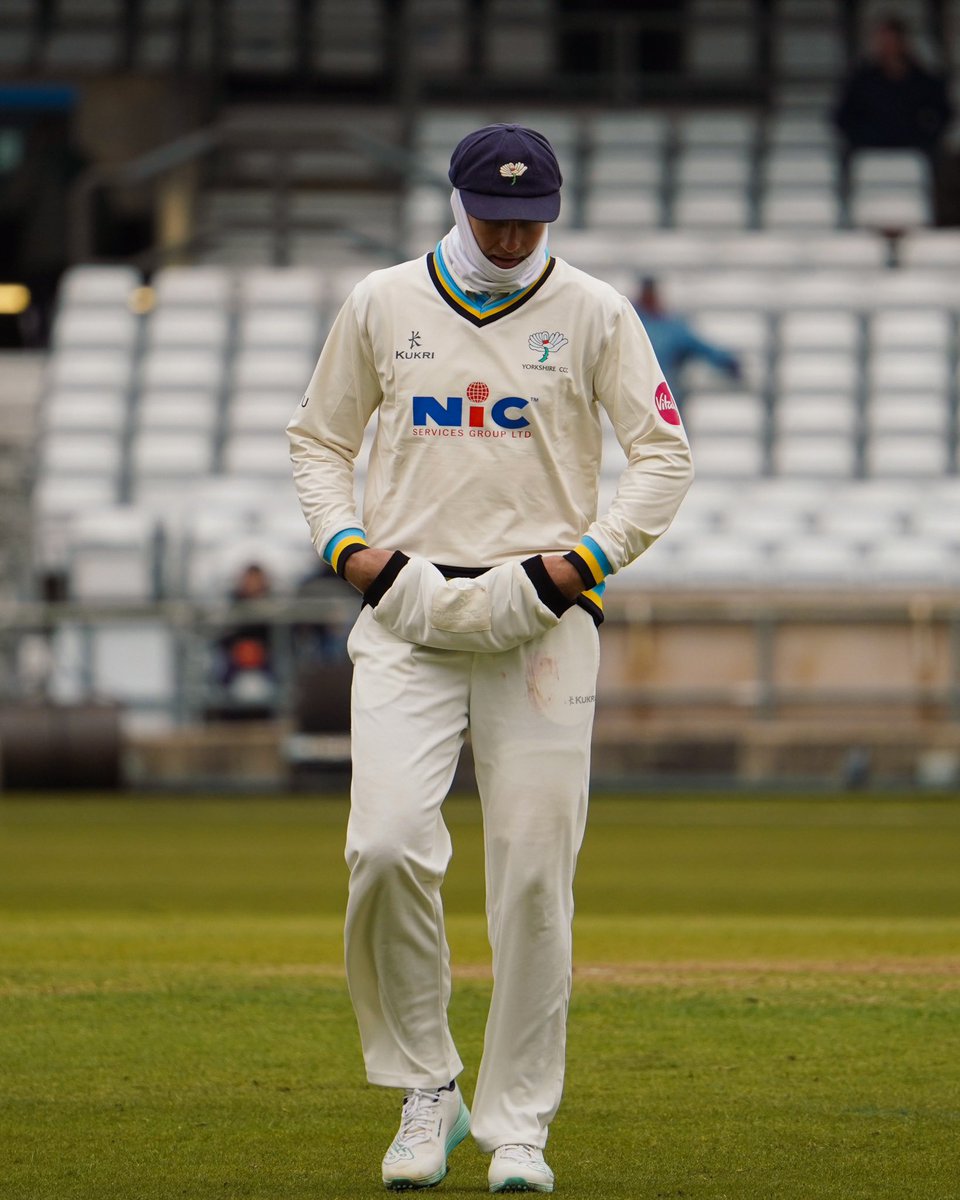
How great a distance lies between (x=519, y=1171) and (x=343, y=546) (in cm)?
132

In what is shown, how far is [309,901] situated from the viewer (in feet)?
33.9

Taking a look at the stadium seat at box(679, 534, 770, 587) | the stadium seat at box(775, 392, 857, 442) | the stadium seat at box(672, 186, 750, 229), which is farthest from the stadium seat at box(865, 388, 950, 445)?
the stadium seat at box(672, 186, 750, 229)

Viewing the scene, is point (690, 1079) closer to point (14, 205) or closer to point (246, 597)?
point (246, 597)

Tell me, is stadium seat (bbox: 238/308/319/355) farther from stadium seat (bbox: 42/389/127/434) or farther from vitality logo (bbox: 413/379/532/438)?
vitality logo (bbox: 413/379/532/438)

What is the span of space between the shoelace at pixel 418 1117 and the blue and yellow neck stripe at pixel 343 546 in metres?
1.09

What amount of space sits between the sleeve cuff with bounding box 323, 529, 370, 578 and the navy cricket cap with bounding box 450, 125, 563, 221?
0.71m

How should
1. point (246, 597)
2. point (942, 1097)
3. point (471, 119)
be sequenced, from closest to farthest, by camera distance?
point (942, 1097) < point (246, 597) < point (471, 119)

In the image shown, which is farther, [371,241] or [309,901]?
[371,241]

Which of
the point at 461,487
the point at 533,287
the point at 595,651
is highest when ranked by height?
the point at 533,287

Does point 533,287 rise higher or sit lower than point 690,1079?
higher

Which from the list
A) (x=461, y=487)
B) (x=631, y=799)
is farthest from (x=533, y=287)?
(x=631, y=799)

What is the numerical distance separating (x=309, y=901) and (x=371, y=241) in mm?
14524

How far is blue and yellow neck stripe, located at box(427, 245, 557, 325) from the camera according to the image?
188 inches

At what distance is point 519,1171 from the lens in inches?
178
